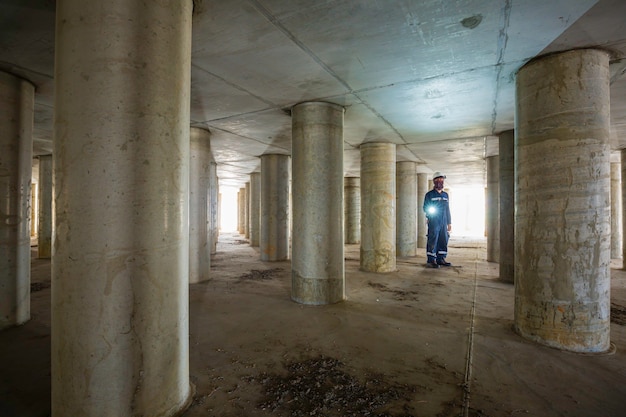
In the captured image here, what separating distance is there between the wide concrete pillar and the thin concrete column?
13.4 feet

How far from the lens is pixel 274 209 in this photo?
10.2 m

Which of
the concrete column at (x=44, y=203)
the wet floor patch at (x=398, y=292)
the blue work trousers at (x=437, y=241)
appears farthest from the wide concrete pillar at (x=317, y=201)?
the concrete column at (x=44, y=203)

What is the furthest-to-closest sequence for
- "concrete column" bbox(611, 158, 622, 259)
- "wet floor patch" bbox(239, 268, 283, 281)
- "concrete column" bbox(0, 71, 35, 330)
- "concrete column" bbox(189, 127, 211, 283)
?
"concrete column" bbox(611, 158, 622, 259)
"wet floor patch" bbox(239, 268, 283, 281)
"concrete column" bbox(189, 127, 211, 283)
"concrete column" bbox(0, 71, 35, 330)

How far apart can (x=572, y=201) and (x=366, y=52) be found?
8.84 feet

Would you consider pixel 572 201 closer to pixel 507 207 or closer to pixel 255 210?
pixel 507 207

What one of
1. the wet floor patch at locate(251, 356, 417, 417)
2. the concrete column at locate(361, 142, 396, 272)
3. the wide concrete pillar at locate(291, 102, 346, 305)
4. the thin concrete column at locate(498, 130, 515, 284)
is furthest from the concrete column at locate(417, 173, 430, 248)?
the wet floor patch at locate(251, 356, 417, 417)

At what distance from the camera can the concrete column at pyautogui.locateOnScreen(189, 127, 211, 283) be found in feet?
22.7

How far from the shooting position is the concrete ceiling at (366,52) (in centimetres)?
286

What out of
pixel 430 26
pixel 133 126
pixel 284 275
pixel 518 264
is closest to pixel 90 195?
pixel 133 126

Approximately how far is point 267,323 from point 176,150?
9.29 ft

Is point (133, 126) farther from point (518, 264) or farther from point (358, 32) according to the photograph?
point (518, 264)

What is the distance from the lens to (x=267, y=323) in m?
4.34

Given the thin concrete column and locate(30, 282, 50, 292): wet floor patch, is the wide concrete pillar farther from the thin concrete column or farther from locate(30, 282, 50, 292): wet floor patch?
locate(30, 282, 50, 292): wet floor patch

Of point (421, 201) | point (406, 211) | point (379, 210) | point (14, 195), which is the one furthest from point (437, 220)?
point (14, 195)
